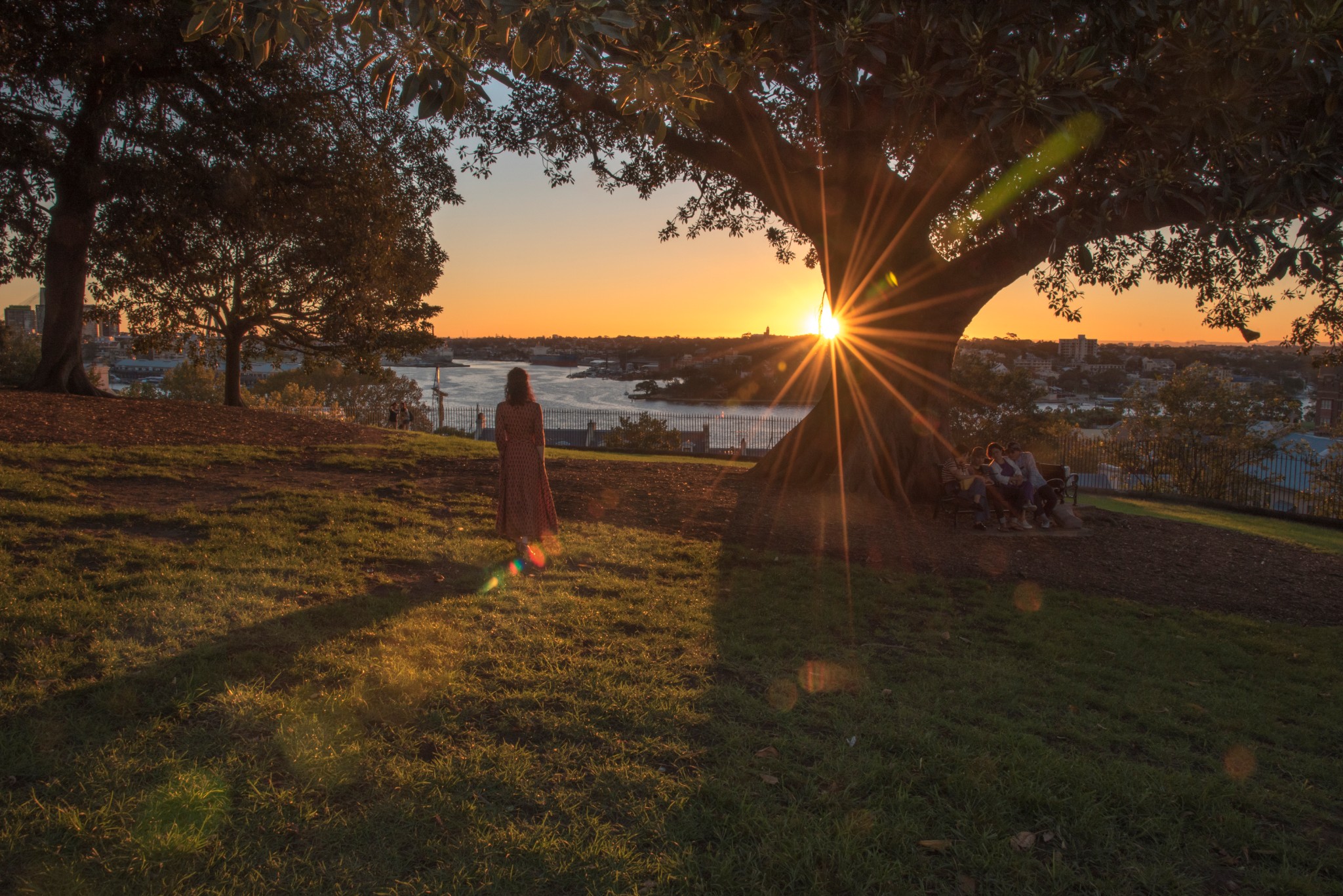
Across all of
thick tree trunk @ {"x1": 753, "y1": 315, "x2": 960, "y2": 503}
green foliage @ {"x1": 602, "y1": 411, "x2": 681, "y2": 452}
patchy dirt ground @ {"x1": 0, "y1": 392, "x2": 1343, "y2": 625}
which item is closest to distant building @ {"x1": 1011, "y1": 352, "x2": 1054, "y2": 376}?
green foliage @ {"x1": 602, "y1": 411, "x2": 681, "y2": 452}

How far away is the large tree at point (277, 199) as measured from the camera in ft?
41.7

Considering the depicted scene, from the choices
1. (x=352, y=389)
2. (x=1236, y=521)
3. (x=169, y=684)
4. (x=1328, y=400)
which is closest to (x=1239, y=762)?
(x=169, y=684)

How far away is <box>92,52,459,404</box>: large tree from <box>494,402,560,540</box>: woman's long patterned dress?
28.3 feet

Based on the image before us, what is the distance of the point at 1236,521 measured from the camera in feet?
51.8

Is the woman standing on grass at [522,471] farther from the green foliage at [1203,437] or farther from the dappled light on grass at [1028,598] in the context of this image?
the green foliage at [1203,437]

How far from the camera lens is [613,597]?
6.23m

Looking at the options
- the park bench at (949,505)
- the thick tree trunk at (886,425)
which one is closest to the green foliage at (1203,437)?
the thick tree trunk at (886,425)

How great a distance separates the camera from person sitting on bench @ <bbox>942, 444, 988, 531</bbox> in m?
10.1

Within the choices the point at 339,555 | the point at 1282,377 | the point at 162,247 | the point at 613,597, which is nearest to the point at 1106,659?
the point at 613,597

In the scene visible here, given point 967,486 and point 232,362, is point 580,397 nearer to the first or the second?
point 232,362

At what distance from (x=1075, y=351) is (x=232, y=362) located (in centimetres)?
6038

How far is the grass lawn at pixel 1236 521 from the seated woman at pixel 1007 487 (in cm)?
381

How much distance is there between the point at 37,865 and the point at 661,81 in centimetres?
476

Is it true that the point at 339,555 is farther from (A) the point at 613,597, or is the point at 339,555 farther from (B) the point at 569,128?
(B) the point at 569,128
